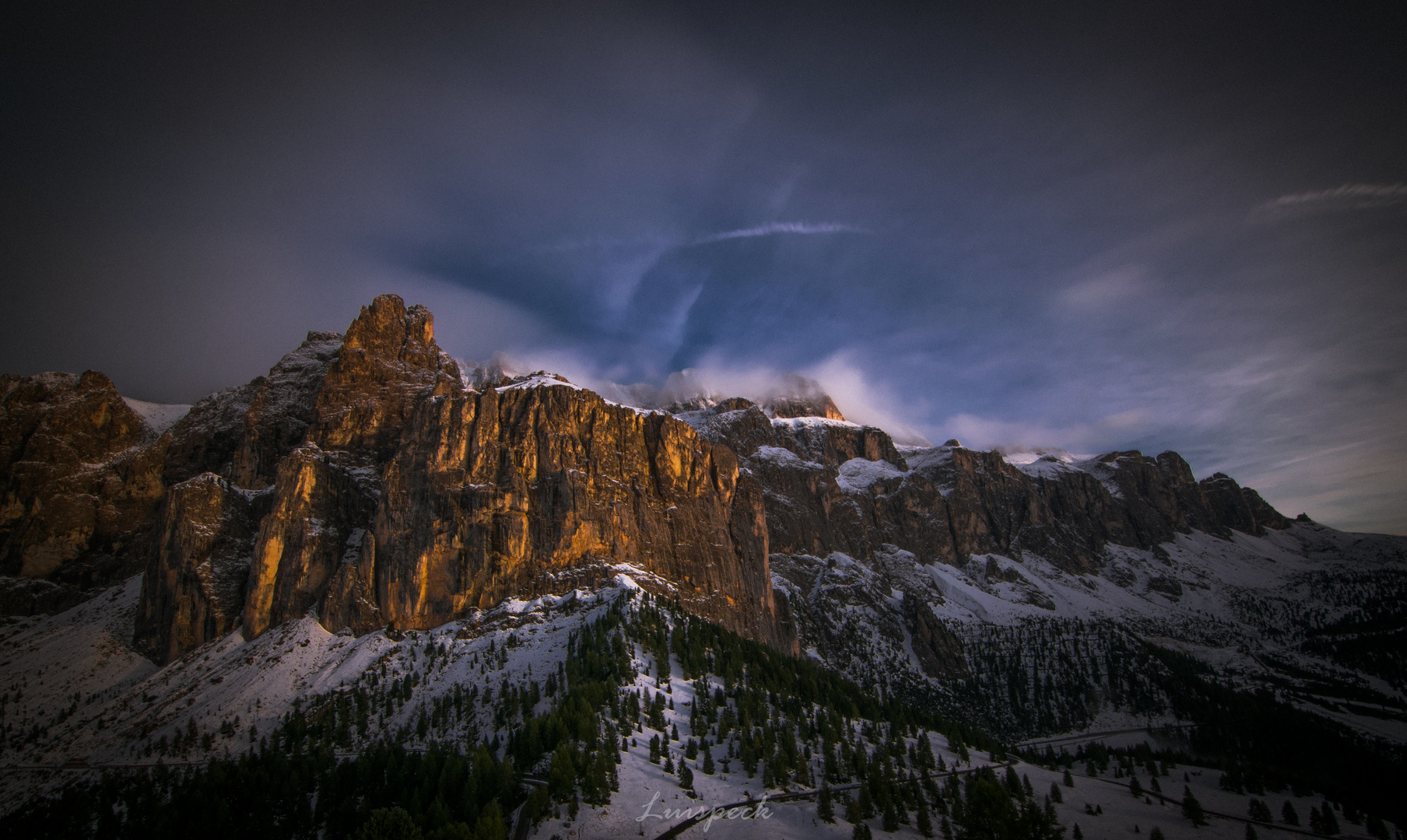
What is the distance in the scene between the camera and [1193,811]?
261 ft

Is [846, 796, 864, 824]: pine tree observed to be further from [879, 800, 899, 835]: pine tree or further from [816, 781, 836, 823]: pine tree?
[879, 800, 899, 835]: pine tree

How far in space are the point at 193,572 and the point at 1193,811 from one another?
677ft

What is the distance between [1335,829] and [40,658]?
249649 millimetres

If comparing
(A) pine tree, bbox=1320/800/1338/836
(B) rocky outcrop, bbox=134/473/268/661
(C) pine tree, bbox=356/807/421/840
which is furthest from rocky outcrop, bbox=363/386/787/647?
(A) pine tree, bbox=1320/800/1338/836

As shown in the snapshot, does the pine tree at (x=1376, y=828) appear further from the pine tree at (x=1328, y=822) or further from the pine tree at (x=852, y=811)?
the pine tree at (x=852, y=811)

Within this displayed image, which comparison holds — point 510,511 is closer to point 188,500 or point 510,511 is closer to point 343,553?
point 343,553

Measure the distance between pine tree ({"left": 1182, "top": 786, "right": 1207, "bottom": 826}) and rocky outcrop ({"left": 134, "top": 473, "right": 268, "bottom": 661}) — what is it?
194 meters

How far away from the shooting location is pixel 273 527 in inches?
6624

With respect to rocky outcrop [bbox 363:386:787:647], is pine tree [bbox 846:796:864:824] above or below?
→ below

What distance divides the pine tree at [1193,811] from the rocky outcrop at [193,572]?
19376 cm

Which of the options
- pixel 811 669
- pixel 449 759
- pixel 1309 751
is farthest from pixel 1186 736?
pixel 449 759

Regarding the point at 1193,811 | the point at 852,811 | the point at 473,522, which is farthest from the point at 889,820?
the point at 473,522

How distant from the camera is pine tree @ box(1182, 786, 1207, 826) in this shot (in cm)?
7856

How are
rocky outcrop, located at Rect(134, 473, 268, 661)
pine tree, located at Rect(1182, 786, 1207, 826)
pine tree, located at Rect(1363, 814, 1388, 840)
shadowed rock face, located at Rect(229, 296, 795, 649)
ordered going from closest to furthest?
1. pine tree, located at Rect(1363, 814, 1388, 840)
2. pine tree, located at Rect(1182, 786, 1207, 826)
3. shadowed rock face, located at Rect(229, 296, 795, 649)
4. rocky outcrop, located at Rect(134, 473, 268, 661)
